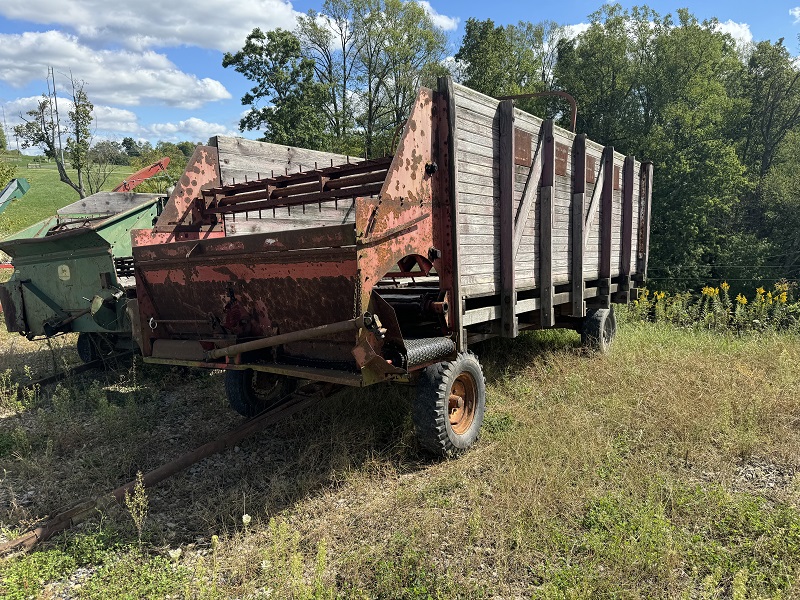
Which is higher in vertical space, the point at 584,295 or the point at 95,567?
the point at 584,295

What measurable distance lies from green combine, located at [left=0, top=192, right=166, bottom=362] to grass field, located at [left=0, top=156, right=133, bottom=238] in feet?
56.6

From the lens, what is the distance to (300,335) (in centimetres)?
333

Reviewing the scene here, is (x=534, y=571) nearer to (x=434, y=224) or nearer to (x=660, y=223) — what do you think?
(x=434, y=224)

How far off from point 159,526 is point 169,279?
2022 mm

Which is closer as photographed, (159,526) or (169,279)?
(159,526)

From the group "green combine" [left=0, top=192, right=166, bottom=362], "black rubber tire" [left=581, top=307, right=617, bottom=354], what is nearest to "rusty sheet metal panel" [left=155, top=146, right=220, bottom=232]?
"green combine" [left=0, top=192, right=166, bottom=362]

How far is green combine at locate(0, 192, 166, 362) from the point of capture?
5.79 metres

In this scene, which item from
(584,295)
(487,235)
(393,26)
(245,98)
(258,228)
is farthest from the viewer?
(393,26)

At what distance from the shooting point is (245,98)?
87.9 ft

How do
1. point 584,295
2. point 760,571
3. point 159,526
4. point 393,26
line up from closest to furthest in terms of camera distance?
point 760,571 < point 159,526 < point 584,295 < point 393,26

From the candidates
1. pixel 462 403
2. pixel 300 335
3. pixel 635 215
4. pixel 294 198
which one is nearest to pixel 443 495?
pixel 462 403

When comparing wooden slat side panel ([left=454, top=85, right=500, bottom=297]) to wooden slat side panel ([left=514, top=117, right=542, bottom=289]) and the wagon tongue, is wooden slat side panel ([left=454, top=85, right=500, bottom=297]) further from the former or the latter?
the wagon tongue

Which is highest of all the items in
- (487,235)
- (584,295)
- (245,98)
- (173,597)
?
(245,98)

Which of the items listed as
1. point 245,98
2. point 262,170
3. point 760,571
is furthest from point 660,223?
point 760,571
